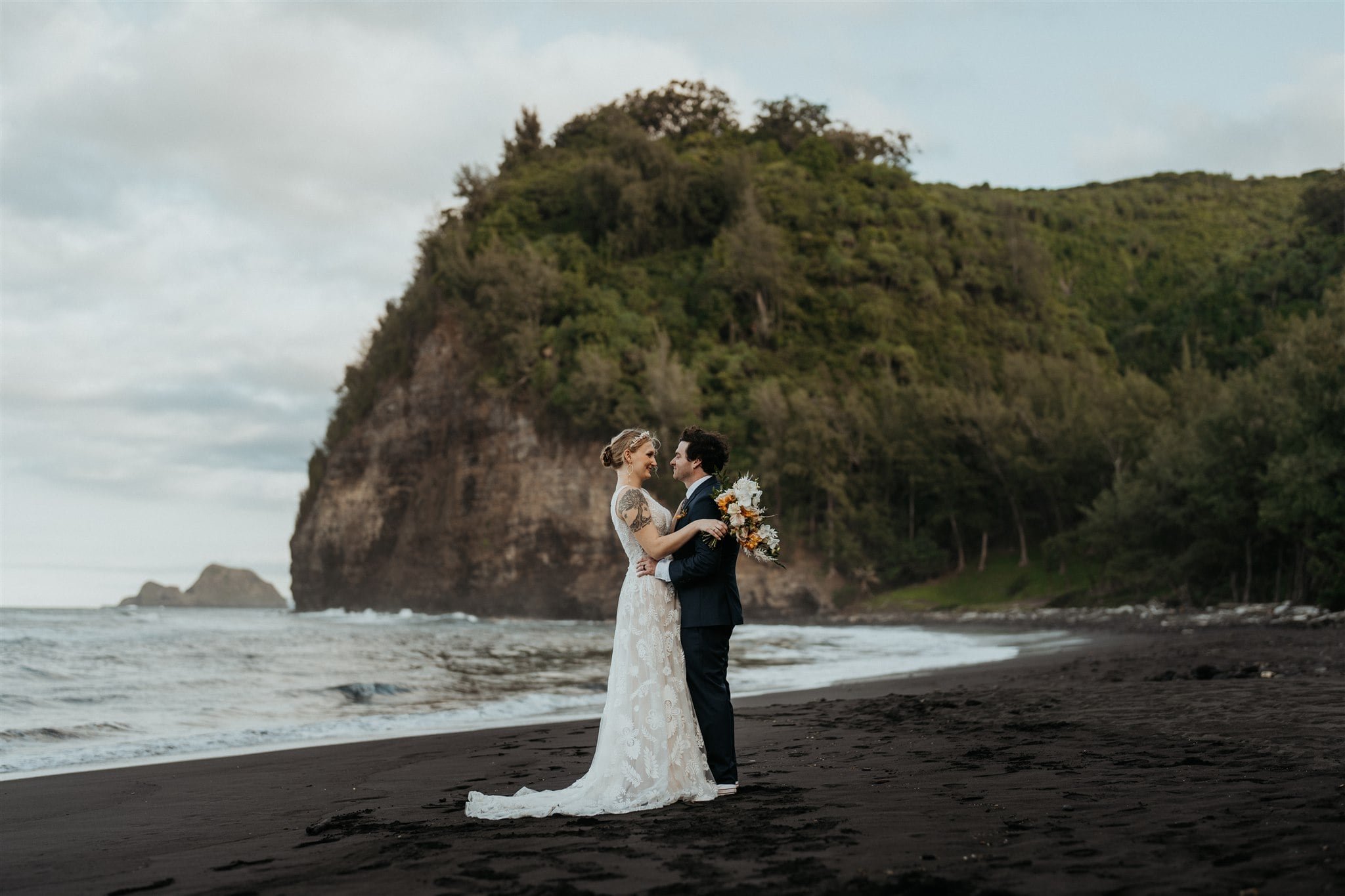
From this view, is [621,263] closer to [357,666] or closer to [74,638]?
[74,638]

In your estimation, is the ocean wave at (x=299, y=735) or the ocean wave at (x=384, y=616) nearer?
the ocean wave at (x=299, y=735)

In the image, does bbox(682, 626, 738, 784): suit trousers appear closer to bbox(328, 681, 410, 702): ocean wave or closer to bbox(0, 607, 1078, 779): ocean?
bbox(0, 607, 1078, 779): ocean

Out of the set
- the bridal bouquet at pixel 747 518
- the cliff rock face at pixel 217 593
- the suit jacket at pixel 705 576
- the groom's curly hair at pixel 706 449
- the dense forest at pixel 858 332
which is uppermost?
the dense forest at pixel 858 332

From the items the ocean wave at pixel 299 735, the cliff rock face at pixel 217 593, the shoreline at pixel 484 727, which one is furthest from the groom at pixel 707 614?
the cliff rock face at pixel 217 593

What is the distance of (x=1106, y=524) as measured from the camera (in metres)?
44.1

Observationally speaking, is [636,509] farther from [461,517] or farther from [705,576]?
[461,517]

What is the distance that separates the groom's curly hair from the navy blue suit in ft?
0.67

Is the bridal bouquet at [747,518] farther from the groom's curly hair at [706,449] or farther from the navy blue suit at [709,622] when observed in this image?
the groom's curly hair at [706,449]

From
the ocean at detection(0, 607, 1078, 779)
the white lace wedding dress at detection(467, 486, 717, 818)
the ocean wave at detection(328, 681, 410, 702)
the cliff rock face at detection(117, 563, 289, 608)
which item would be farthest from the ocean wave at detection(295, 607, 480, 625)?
the cliff rock face at detection(117, 563, 289, 608)

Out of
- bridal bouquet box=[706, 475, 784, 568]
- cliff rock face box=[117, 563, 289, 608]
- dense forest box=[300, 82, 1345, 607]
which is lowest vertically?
cliff rock face box=[117, 563, 289, 608]

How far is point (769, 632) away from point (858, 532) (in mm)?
24175

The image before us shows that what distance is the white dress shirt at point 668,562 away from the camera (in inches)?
266

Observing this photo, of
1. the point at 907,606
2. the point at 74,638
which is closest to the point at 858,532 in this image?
the point at 907,606

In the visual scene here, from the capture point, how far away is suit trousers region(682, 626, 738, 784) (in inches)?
262
